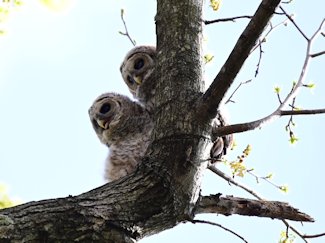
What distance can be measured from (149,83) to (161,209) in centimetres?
217

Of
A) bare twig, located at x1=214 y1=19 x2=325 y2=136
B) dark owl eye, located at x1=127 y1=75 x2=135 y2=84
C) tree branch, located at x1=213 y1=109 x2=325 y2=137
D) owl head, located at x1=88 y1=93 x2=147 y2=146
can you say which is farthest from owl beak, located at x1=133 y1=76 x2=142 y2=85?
tree branch, located at x1=213 y1=109 x2=325 y2=137

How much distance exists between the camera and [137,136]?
389 centimetres

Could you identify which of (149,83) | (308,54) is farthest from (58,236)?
(149,83)

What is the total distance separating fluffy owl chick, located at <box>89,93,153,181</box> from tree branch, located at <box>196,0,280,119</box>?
4.35ft

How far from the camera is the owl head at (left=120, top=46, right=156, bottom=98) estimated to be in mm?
4625

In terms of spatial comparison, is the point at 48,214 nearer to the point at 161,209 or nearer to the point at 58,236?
the point at 58,236

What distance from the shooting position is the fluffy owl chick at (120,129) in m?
3.73

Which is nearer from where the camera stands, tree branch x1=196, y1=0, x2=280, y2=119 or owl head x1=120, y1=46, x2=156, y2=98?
tree branch x1=196, y1=0, x2=280, y2=119

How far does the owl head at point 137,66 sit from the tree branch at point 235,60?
7.35 ft

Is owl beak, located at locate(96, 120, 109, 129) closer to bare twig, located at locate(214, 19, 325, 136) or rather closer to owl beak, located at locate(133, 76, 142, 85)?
owl beak, located at locate(133, 76, 142, 85)

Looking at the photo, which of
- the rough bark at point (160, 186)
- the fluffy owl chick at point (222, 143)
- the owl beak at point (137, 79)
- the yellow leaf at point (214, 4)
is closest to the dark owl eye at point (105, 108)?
the owl beak at point (137, 79)

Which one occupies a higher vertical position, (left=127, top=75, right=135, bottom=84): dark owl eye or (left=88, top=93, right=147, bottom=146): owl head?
(left=127, top=75, right=135, bottom=84): dark owl eye

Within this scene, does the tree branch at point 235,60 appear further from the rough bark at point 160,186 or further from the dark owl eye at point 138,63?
the dark owl eye at point 138,63

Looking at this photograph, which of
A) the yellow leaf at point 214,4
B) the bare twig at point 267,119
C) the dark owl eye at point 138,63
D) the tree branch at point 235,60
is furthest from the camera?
the dark owl eye at point 138,63
